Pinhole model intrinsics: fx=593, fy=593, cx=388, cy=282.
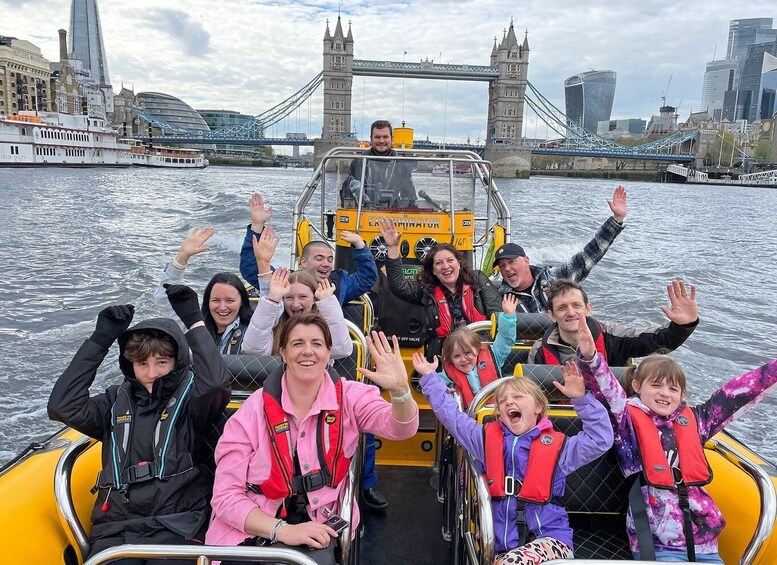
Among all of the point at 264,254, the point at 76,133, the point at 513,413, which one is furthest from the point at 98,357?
the point at 76,133

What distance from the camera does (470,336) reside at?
300 centimetres

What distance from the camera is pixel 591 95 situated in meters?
179

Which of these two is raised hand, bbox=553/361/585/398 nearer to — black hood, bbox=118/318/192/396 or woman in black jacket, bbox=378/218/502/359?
black hood, bbox=118/318/192/396

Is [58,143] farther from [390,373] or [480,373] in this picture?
[390,373]

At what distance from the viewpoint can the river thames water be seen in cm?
651

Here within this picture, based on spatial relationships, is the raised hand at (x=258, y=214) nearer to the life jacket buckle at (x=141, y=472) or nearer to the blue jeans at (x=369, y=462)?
the blue jeans at (x=369, y=462)

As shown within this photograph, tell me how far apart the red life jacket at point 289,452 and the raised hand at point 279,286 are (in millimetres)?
617

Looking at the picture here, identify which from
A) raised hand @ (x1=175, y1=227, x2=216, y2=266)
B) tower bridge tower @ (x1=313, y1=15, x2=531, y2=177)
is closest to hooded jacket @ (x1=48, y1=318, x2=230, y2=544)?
raised hand @ (x1=175, y1=227, x2=216, y2=266)

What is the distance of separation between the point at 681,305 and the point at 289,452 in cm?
187

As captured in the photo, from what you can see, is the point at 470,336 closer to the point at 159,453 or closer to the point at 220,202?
the point at 159,453

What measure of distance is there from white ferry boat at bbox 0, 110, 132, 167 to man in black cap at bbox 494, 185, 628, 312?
200ft

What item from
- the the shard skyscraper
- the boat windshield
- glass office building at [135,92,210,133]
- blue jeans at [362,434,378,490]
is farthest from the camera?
the the shard skyscraper

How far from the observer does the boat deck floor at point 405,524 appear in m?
3.01

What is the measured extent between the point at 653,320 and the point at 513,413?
8.15 m
